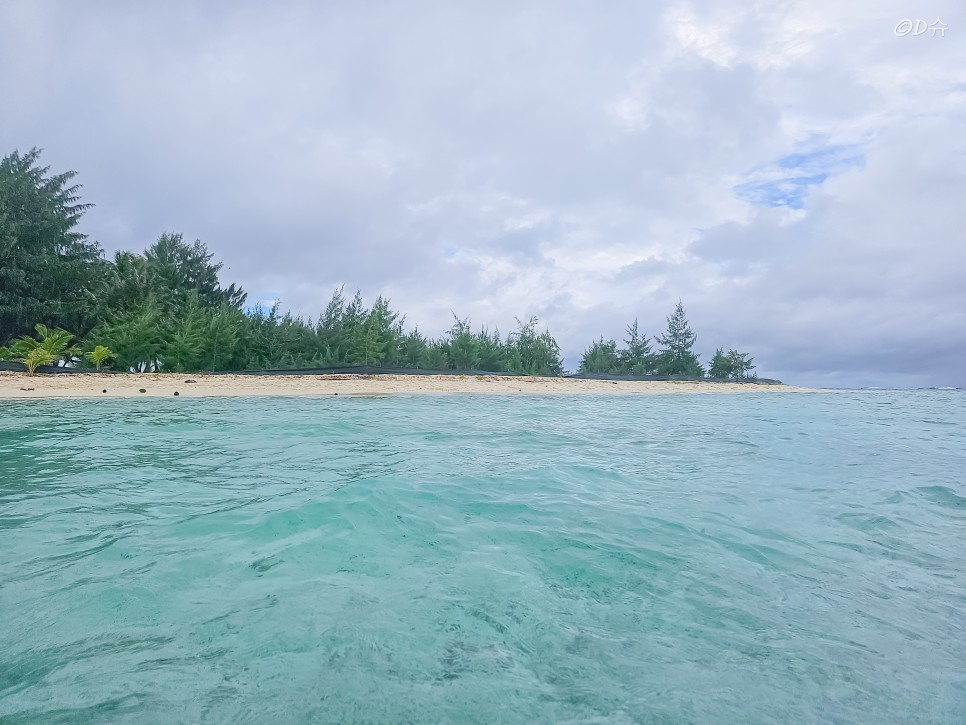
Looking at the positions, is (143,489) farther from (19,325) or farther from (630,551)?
(19,325)

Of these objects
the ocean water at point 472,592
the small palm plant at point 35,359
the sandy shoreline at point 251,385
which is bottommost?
the ocean water at point 472,592

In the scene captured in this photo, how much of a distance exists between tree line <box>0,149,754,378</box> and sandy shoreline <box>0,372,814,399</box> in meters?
2.60

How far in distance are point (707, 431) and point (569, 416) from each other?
2599 mm

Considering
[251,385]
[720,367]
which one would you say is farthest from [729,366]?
[251,385]

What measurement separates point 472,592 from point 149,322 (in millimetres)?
18807

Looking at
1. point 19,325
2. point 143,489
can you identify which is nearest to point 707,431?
point 143,489

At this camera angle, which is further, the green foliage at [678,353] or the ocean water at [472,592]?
the green foliage at [678,353]

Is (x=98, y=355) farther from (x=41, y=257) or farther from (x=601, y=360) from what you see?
(x=601, y=360)

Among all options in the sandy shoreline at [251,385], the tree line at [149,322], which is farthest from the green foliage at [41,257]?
the sandy shoreline at [251,385]

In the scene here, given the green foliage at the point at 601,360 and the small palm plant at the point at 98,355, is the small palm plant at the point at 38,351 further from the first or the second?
the green foliage at the point at 601,360

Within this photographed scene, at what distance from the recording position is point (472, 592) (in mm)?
2145

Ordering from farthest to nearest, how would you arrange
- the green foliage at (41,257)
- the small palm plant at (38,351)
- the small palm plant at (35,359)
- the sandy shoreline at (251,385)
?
the green foliage at (41,257) → the small palm plant at (38,351) → the small palm plant at (35,359) → the sandy shoreline at (251,385)

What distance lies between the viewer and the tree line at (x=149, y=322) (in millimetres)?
17562

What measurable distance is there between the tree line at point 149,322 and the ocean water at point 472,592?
47.1ft
